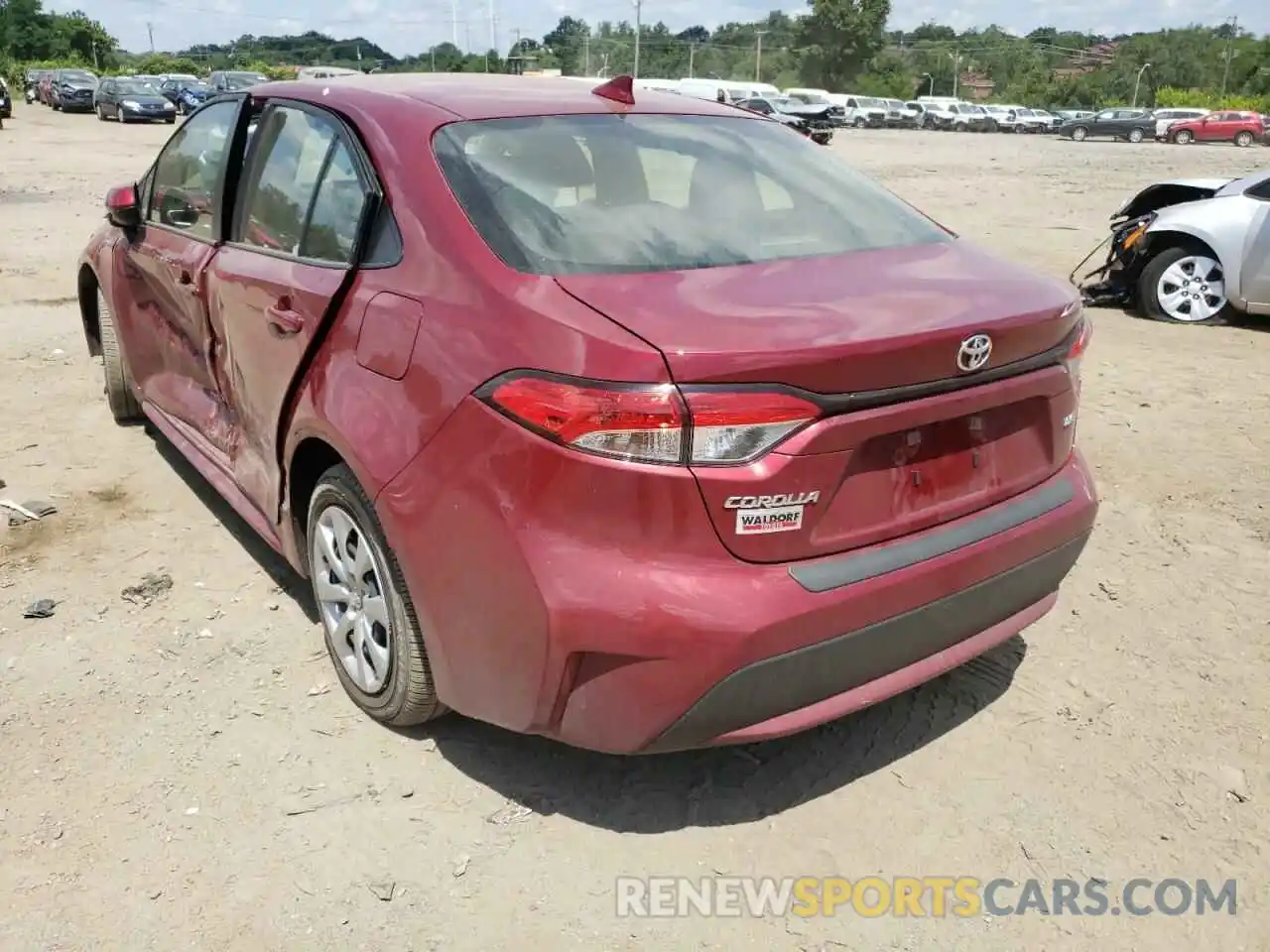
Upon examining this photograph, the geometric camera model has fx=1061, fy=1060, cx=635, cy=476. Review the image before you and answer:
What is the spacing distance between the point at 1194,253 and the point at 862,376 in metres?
7.42

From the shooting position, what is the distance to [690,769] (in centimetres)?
288

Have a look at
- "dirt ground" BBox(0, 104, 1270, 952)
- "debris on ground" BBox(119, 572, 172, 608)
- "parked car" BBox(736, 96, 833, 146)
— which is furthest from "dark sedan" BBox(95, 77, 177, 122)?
"debris on ground" BBox(119, 572, 172, 608)

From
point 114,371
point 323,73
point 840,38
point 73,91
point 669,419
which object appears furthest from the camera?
point 840,38

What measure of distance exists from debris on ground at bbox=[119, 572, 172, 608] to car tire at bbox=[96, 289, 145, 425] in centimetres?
143

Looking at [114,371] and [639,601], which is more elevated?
[639,601]

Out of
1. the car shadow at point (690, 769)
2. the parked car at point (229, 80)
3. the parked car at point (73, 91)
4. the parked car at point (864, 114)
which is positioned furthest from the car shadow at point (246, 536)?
the parked car at point (864, 114)

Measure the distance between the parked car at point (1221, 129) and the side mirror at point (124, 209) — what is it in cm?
4765

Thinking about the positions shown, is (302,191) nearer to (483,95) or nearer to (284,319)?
(284,319)

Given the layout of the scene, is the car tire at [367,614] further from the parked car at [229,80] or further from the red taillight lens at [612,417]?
the parked car at [229,80]

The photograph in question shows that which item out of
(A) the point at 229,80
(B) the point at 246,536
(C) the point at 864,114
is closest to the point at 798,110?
(C) the point at 864,114

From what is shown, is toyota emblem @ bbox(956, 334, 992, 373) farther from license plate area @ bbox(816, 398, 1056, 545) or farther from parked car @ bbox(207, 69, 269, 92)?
parked car @ bbox(207, 69, 269, 92)

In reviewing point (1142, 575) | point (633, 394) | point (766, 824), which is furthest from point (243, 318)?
point (1142, 575)

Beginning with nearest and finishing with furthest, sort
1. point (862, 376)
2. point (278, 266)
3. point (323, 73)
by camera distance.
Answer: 1. point (862, 376)
2. point (278, 266)
3. point (323, 73)

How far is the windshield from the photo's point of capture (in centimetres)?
253
